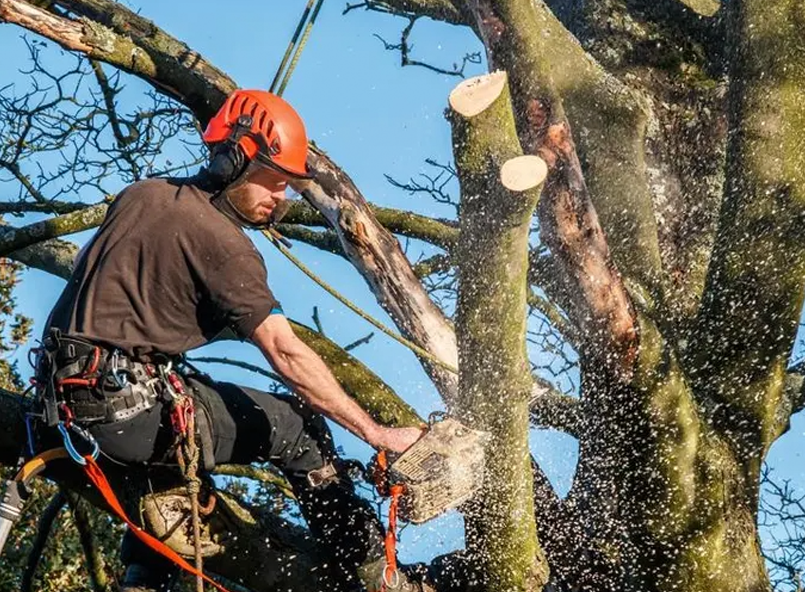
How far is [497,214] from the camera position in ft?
11.5

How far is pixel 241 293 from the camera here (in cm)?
372

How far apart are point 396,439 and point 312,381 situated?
33 cm

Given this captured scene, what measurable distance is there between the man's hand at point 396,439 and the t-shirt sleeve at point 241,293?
21.0 inches

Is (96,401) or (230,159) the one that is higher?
(230,159)

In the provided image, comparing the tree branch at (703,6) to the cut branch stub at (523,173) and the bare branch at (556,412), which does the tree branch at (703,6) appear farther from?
the cut branch stub at (523,173)

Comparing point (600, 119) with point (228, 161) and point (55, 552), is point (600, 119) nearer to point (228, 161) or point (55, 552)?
point (228, 161)

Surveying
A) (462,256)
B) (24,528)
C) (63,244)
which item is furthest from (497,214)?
(24,528)

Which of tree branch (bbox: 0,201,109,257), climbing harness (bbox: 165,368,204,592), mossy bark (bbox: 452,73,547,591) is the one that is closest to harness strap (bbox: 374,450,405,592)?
mossy bark (bbox: 452,73,547,591)

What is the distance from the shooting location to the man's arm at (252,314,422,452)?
3.79 metres

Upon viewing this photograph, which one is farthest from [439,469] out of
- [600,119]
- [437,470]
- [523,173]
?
[600,119]

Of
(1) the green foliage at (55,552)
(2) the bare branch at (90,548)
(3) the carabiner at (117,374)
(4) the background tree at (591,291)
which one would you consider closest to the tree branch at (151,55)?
(4) the background tree at (591,291)

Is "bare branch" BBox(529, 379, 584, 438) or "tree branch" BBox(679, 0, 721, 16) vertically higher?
"tree branch" BBox(679, 0, 721, 16)

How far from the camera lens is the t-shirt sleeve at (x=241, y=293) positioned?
12.2 ft

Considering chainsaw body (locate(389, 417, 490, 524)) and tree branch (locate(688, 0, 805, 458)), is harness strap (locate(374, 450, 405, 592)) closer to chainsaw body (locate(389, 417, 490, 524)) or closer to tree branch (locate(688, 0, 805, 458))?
chainsaw body (locate(389, 417, 490, 524))
